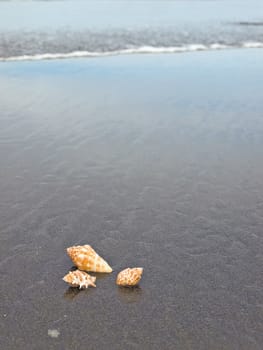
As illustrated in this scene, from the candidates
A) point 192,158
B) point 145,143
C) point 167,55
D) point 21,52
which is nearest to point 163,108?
point 145,143

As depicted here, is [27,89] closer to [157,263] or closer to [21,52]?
[21,52]

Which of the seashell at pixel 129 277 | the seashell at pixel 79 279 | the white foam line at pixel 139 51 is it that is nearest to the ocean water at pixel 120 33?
the white foam line at pixel 139 51

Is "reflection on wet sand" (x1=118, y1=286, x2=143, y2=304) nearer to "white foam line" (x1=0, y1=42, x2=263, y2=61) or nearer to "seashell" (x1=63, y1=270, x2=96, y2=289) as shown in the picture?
"seashell" (x1=63, y1=270, x2=96, y2=289)

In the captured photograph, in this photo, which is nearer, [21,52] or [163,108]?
[163,108]

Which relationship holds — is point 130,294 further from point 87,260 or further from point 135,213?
point 135,213

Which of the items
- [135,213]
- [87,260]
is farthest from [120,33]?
[87,260]

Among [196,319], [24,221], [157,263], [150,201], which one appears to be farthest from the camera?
[150,201]
